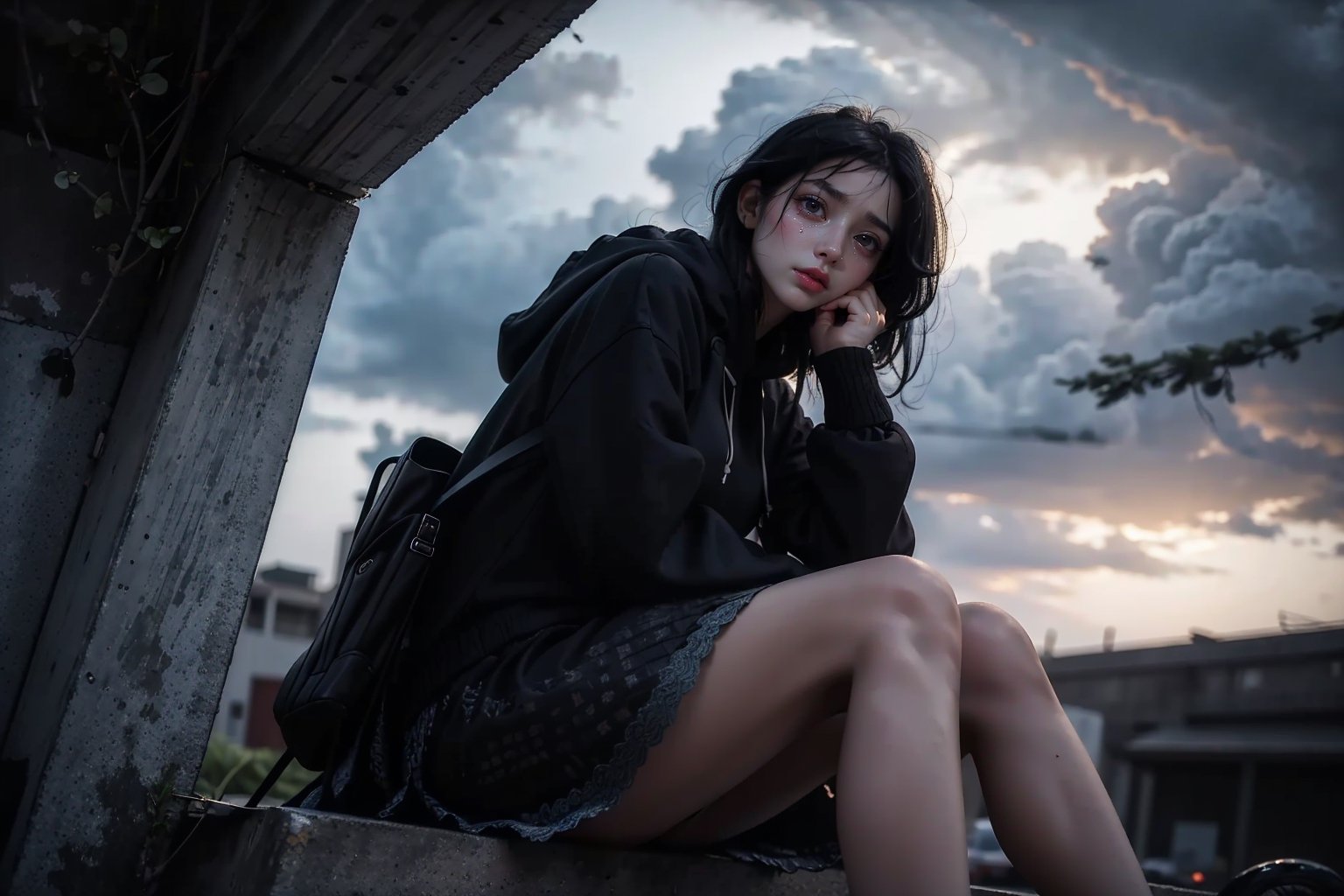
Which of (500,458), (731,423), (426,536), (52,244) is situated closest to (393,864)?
(426,536)

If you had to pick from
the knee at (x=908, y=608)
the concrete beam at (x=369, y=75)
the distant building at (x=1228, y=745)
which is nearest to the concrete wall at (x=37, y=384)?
the concrete beam at (x=369, y=75)

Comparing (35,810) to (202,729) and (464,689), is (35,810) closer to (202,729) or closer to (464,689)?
(202,729)

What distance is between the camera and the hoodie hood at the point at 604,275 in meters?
1.92

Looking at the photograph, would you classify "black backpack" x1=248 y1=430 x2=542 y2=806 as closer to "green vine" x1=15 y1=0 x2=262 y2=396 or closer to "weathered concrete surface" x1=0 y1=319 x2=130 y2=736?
"weathered concrete surface" x1=0 y1=319 x2=130 y2=736

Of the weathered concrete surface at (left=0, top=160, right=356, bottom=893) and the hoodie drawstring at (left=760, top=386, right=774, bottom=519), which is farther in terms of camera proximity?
the hoodie drawstring at (left=760, top=386, right=774, bottom=519)

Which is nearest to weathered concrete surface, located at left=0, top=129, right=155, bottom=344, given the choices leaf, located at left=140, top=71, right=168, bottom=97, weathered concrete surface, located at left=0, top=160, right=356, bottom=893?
weathered concrete surface, located at left=0, top=160, right=356, bottom=893

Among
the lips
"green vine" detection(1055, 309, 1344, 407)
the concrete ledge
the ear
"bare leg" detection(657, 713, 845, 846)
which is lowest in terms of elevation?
the concrete ledge

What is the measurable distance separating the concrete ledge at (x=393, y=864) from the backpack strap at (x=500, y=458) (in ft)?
1.66

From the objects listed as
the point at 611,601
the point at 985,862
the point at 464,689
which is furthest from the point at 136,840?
the point at 985,862

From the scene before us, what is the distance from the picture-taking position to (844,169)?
218 centimetres

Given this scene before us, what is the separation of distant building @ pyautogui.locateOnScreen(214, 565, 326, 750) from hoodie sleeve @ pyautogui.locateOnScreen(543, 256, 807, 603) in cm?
4340

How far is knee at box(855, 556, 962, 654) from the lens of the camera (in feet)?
5.11

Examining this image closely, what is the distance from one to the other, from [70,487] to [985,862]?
1844cm

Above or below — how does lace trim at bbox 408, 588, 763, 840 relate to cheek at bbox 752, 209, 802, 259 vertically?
below
